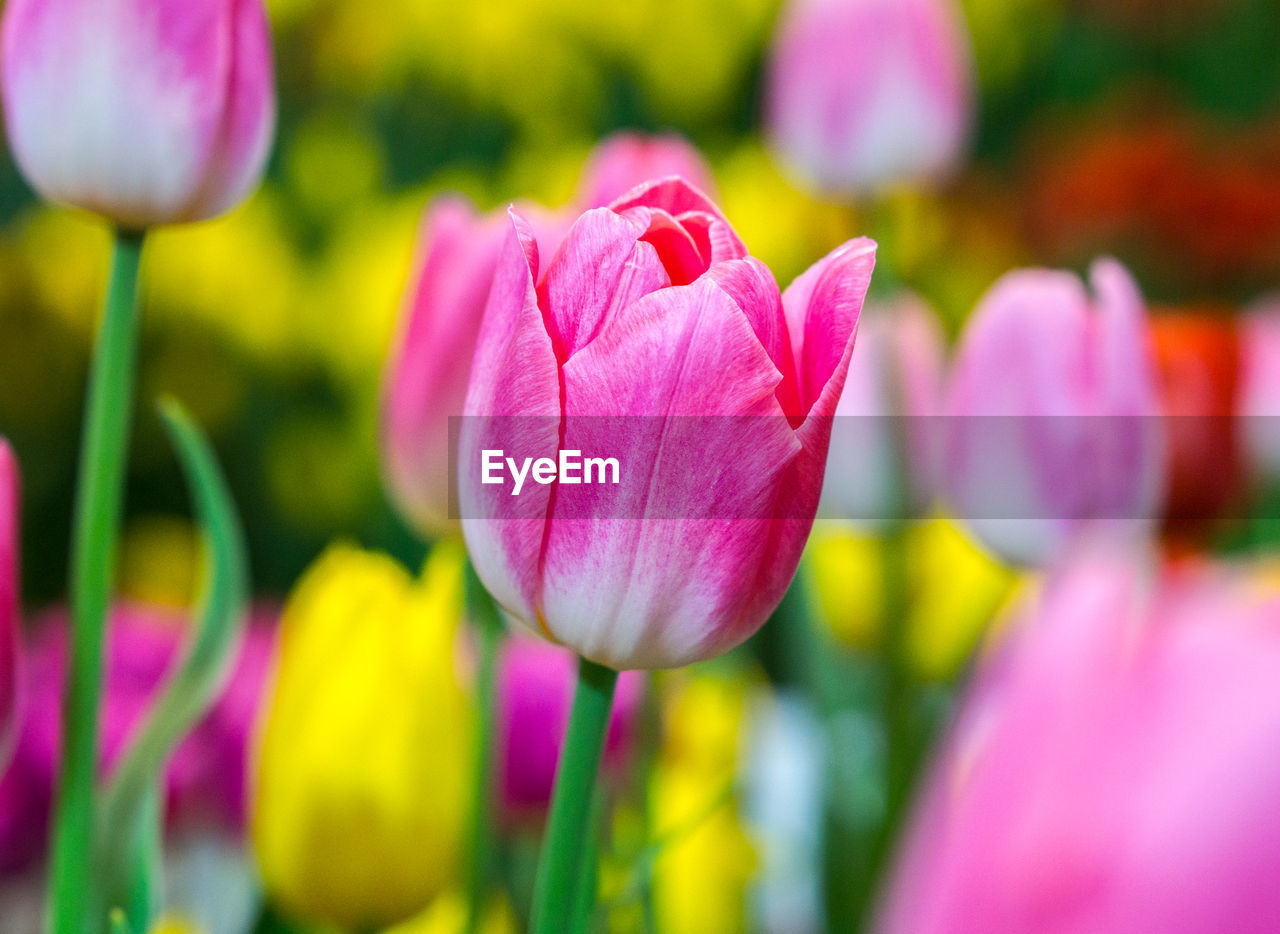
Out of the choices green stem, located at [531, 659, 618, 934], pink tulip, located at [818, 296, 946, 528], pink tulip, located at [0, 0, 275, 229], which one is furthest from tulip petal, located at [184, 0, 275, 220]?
pink tulip, located at [818, 296, 946, 528]

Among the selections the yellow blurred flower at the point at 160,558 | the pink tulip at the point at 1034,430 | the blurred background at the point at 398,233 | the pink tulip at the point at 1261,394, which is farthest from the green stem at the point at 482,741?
the yellow blurred flower at the point at 160,558

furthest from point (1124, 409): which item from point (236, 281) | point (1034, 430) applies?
point (236, 281)

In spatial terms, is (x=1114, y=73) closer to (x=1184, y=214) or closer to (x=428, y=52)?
(x=1184, y=214)

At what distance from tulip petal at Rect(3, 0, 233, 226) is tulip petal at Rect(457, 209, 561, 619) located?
0.23 ft

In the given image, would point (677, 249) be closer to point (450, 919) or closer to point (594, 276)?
point (594, 276)

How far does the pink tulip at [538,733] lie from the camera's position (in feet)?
1.17

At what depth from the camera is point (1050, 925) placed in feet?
0.29

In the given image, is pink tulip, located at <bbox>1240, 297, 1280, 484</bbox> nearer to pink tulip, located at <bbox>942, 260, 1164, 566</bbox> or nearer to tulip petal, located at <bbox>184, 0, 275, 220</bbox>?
pink tulip, located at <bbox>942, 260, 1164, 566</bbox>

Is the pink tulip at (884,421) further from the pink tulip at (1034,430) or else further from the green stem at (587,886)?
the green stem at (587,886)

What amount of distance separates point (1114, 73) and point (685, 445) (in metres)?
1.66

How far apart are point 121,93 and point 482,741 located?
0.43 ft

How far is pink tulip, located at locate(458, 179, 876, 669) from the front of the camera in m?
0.16

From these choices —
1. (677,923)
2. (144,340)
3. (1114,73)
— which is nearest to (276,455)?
(144,340)

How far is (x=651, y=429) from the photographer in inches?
6.4
